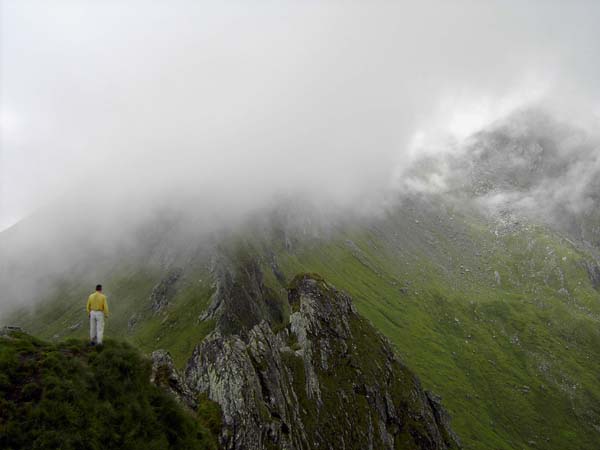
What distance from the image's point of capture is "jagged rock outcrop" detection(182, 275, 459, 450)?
42.4m

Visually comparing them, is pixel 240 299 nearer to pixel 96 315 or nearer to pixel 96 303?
pixel 96 315

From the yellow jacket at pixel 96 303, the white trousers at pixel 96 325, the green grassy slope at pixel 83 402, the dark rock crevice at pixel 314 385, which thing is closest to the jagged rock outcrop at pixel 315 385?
the dark rock crevice at pixel 314 385

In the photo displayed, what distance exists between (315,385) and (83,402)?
42.8 m

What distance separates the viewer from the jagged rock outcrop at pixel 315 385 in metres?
42.4

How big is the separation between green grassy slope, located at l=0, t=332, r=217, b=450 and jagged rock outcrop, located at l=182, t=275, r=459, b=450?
9.62 metres

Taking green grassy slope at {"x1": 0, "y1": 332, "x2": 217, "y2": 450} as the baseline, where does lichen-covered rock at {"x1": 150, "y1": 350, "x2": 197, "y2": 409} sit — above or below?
above

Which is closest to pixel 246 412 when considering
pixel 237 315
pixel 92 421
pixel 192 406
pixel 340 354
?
pixel 192 406

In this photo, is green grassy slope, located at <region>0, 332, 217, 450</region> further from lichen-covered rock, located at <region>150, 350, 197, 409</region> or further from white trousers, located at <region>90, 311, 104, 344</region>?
lichen-covered rock, located at <region>150, 350, 197, 409</region>

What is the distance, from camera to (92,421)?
70.3ft

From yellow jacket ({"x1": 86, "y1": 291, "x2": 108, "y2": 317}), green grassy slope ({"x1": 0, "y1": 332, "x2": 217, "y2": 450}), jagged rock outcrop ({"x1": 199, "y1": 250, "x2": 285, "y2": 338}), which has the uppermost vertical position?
jagged rock outcrop ({"x1": 199, "y1": 250, "x2": 285, "y2": 338})

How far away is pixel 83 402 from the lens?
21891 millimetres

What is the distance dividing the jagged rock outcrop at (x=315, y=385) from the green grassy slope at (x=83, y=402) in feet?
31.6

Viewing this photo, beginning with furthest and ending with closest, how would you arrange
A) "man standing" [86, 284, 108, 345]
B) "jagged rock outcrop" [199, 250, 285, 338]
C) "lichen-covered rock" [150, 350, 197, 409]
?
"jagged rock outcrop" [199, 250, 285, 338] → "lichen-covered rock" [150, 350, 197, 409] → "man standing" [86, 284, 108, 345]

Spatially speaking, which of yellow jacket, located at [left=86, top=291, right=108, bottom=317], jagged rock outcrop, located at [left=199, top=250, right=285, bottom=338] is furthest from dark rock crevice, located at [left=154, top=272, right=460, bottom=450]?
jagged rock outcrop, located at [left=199, top=250, right=285, bottom=338]
